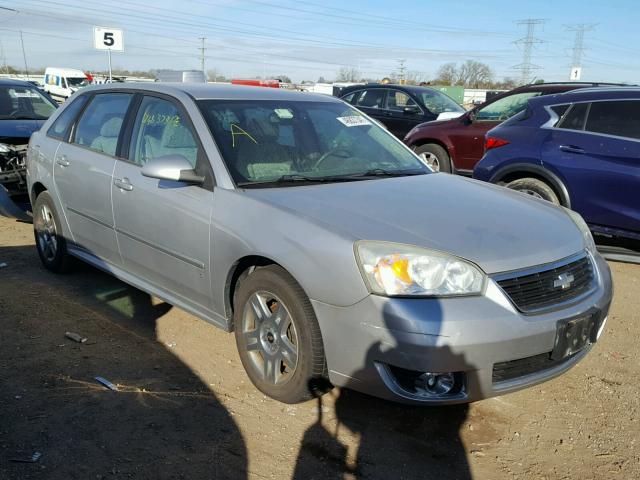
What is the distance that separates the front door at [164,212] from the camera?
11.6 feet

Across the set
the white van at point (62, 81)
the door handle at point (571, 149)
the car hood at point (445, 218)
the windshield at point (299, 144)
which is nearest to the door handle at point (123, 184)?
the windshield at point (299, 144)

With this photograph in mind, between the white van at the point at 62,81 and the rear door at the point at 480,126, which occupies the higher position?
the rear door at the point at 480,126

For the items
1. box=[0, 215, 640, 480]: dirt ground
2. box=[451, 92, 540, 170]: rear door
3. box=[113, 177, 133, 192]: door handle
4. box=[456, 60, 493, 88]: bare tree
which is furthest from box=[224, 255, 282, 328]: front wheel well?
box=[456, 60, 493, 88]: bare tree

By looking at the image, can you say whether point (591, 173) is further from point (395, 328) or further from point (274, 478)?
point (274, 478)

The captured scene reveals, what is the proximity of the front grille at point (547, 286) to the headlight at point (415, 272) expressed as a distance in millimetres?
176

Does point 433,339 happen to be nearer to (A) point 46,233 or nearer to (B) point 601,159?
(B) point 601,159

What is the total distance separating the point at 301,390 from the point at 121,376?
3.90 feet

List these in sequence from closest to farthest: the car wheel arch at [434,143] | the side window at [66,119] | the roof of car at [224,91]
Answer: the roof of car at [224,91]
the side window at [66,119]
the car wheel arch at [434,143]

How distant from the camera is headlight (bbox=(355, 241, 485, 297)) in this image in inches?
106

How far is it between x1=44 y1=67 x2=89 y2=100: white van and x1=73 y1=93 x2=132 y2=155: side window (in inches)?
1346

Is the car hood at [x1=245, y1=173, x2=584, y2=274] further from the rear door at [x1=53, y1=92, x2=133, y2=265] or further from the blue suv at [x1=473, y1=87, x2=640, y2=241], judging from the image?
the blue suv at [x1=473, y1=87, x2=640, y2=241]

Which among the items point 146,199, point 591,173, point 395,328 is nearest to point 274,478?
point 395,328

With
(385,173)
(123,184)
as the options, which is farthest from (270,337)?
(123,184)

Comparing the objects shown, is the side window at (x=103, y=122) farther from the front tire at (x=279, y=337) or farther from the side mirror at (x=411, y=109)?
the side mirror at (x=411, y=109)
